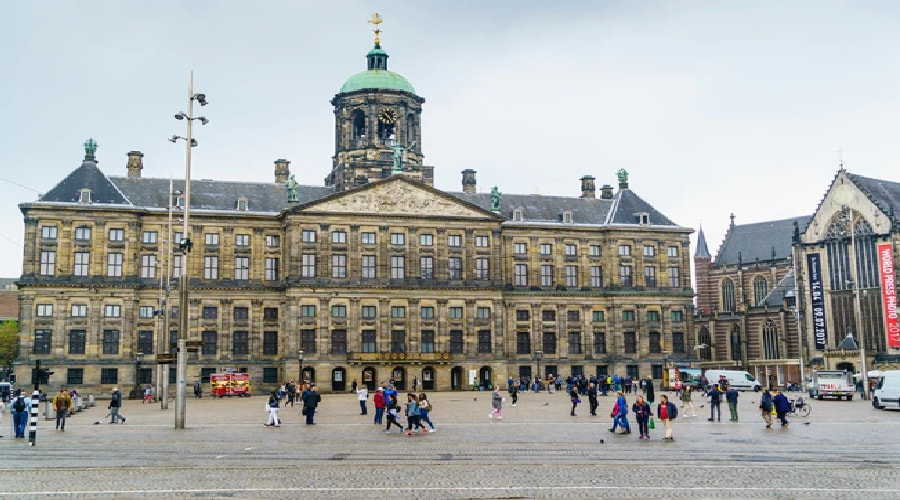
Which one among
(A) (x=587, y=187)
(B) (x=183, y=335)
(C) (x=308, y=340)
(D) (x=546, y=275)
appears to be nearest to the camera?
(B) (x=183, y=335)

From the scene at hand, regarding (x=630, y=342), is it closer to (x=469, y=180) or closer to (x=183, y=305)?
(x=469, y=180)

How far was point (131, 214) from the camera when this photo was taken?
7544cm

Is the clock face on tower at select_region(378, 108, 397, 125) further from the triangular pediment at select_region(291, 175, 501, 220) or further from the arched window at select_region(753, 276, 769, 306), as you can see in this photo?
the arched window at select_region(753, 276, 769, 306)

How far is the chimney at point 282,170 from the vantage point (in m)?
84.4

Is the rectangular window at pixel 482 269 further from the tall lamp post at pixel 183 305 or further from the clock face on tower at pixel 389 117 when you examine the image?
the tall lamp post at pixel 183 305

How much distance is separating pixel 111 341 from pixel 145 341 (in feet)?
8.29

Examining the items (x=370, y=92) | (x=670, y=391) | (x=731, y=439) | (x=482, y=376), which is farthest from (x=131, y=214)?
(x=731, y=439)

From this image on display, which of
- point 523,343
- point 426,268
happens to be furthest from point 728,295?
point 426,268

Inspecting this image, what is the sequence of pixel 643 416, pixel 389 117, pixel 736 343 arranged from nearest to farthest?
pixel 643 416, pixel 389 117, pixel 736 343

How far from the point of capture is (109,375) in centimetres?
7381

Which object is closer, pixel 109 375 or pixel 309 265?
pixel 109 375

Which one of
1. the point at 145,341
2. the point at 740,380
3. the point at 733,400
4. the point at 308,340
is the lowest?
the point at 733,400

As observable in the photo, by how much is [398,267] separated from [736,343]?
42779mm

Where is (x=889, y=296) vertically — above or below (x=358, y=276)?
below
